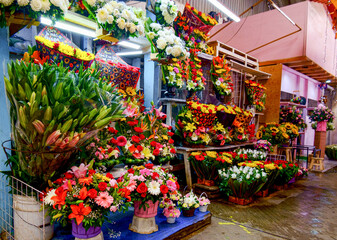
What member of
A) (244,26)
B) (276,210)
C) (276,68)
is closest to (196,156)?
(276,210)

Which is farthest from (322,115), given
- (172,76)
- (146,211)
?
(146,211)

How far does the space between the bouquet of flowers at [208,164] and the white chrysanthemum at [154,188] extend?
1.78m

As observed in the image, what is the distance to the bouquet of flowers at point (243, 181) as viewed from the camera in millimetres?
3508

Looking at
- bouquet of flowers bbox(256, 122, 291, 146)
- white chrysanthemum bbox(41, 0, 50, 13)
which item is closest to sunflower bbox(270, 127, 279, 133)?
bouquet of flowers bbox(256, 122, 291, 146)

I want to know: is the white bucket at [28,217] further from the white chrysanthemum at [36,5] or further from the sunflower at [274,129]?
the sunflower at [274,129]

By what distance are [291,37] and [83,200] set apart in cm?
726

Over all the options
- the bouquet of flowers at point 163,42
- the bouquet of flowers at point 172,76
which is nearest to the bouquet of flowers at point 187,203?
the bouquet of flowers at point 163,42

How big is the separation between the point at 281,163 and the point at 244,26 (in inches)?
200

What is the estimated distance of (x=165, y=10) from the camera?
3.02m

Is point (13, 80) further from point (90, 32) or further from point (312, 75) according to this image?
point (312, 75)

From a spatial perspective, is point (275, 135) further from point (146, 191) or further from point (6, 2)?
point (6, 2)

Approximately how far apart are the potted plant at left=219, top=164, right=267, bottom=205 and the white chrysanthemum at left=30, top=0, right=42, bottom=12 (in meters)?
3.04

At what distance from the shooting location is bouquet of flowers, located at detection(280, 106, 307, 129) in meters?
6.82

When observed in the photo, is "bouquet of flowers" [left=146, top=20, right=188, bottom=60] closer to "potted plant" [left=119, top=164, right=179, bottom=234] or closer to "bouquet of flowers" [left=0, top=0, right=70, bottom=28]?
"bouquet of flowers" [left=0, top=0, right=70, bottom=28]
